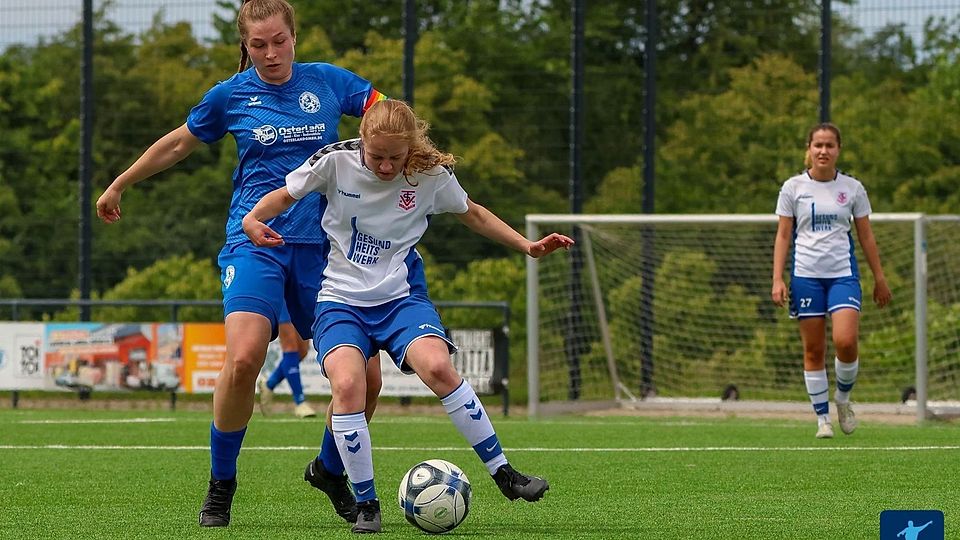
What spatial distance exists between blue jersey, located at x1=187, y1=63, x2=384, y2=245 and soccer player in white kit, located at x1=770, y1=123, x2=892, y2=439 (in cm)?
478

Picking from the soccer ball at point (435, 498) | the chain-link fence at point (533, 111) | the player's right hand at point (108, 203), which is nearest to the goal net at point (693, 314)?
the chain-link fence at point (533, 111)

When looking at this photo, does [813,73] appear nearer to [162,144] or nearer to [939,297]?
[939,297]

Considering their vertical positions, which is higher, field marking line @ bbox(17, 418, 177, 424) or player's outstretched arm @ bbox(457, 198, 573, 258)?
player's outstretched arm @ bbox(457, 198, 573, 258)

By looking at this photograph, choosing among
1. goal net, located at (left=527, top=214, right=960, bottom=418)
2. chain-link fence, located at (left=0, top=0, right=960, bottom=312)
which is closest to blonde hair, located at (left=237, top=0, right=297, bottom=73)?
goal net, located at (left=527, top=214, right=960, bottom=418)

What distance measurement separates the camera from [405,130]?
5.74 meters

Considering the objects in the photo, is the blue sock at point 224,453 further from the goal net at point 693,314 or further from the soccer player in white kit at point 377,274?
the goal net at point 693,314

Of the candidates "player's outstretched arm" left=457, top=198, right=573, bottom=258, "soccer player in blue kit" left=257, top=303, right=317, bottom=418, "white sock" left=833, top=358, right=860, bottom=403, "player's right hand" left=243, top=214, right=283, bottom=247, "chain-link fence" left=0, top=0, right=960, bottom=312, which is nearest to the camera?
"player's right hand" left=243, top=214, right=283, bottom=247

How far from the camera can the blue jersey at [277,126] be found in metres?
6.18

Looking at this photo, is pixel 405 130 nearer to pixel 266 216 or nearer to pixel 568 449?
pixel 266 216

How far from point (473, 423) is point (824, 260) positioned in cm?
519

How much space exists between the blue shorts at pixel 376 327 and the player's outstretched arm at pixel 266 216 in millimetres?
347

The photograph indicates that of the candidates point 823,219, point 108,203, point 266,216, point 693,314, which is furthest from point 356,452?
point 693,314

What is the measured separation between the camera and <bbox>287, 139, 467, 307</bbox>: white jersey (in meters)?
5.91

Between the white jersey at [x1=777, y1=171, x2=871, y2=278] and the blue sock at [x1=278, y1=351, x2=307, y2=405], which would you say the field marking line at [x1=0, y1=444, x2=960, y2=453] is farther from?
the blue sock at [x1=278, y1=351, x2=307, y2=405]
